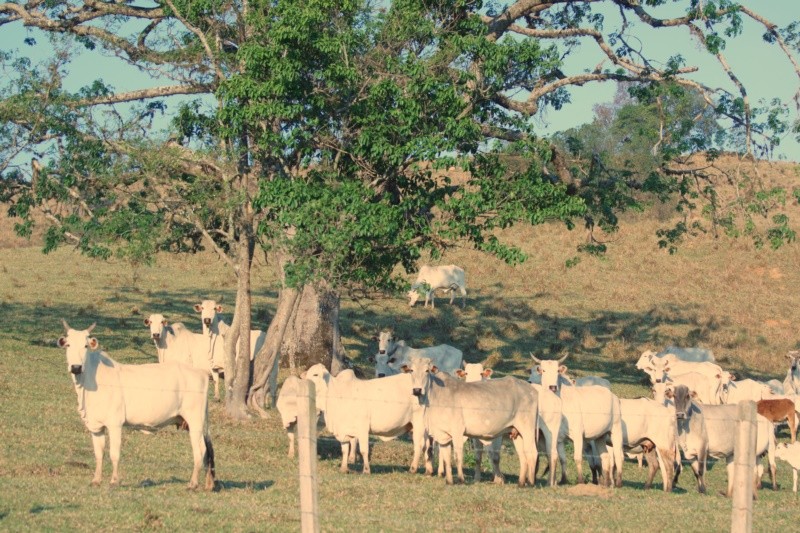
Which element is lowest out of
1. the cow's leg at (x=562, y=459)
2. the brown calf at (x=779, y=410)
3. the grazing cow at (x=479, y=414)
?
the cow's leg at (x=562, y=459)

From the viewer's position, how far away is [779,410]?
25.9 m

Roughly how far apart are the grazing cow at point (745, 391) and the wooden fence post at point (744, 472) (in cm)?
1711

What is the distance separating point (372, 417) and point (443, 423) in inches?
46.7

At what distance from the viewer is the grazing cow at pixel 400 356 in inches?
1069

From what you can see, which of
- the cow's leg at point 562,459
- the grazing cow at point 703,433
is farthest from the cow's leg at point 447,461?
the grazing cow at point 703,433

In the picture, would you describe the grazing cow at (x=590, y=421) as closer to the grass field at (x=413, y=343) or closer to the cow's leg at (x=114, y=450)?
the grass field at (x=413, y=343)

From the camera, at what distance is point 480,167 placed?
25297 millimetres

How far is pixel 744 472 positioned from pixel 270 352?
15.2 metres

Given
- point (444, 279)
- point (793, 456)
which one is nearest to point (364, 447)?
point (793, 456)

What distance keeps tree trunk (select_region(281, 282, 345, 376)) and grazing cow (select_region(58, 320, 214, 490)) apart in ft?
45.0

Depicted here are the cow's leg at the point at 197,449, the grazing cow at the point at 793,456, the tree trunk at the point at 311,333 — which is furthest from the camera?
the tree trunk at the point at 311,333

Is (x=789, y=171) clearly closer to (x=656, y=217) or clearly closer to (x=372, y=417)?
(x=656, y=217)

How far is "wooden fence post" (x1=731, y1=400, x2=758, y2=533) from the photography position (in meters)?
10.7

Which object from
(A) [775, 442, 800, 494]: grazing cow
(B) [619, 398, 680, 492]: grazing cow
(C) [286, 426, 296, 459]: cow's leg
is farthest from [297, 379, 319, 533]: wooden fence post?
(A) [775, 442, 800, 494]: grazing cow
